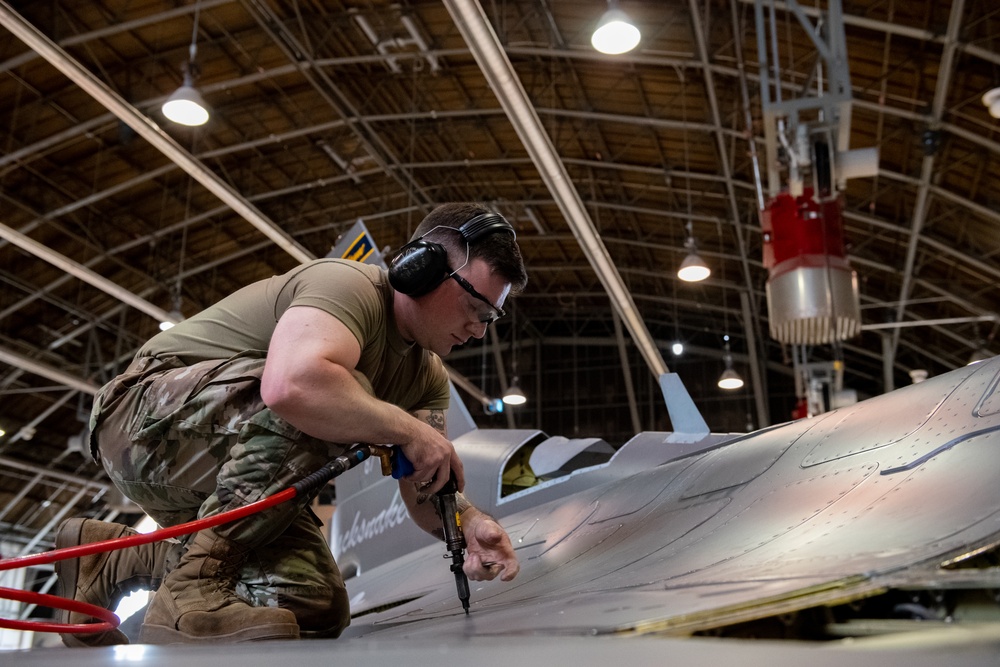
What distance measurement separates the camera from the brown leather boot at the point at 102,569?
2.62 m

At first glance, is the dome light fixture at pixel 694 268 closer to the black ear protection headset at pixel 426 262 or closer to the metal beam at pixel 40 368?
the black ear protection headset at pixel 426 262

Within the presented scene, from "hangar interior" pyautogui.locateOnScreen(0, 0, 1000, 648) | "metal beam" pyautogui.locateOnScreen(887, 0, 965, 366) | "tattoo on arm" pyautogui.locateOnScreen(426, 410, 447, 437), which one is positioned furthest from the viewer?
"hangar interior" pyautogui.locateOnScreen(0, 0, 1000, 648)

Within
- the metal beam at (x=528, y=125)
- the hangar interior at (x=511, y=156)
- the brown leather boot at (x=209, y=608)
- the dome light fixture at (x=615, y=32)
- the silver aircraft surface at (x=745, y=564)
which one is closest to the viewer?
the silver aircraft surface at (x=745, y=564)

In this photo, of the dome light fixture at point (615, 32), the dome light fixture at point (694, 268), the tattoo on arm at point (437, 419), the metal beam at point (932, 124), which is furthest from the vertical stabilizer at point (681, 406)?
the dome light fixture at point (694, 268)

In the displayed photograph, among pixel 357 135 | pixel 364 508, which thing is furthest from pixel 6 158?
pixel 364 508

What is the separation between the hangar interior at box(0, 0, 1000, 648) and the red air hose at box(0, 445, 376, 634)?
5843mm

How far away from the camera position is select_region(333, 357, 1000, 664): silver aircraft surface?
1.28 metres

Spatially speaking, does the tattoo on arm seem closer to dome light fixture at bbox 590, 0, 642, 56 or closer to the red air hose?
the red air hose

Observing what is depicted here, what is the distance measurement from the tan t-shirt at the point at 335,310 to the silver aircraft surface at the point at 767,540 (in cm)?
81

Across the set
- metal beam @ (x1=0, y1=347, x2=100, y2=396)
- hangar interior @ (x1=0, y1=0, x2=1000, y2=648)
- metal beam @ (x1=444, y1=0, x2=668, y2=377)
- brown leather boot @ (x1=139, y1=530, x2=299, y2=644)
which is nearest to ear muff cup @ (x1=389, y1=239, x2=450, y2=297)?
brown leather boot @ (x1=139, y1=530, x2=299, y2=644)

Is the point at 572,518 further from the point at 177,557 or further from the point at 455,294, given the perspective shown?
the point at 177,557

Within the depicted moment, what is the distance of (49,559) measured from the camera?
209 cm

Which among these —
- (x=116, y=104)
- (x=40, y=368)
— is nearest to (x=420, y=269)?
(x=116, y=104)

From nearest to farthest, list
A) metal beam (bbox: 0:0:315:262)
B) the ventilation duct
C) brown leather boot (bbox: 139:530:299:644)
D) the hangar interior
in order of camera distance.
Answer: brown leather boot (bbox: 139:530:299:644), the ventilation duct, metal beam (bbox: 0:0:315:262), the hangar interior
